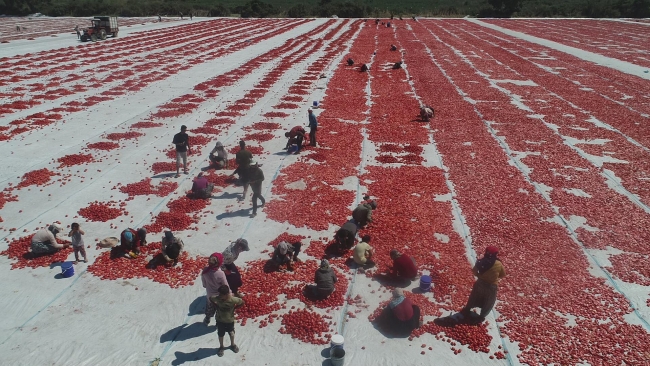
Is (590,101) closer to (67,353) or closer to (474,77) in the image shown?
(474,77)

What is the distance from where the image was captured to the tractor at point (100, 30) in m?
57.4

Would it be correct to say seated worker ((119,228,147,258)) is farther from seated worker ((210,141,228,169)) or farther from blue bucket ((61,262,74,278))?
seated worker ((210,141,228,169))

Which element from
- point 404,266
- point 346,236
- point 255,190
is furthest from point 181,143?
point 404,266

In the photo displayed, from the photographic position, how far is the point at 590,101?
29500mm

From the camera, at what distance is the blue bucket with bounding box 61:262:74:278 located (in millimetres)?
11328

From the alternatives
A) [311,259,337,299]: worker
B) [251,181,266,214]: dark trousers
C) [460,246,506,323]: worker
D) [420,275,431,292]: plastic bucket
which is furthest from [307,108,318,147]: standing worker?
[460,246,506,323]: worker

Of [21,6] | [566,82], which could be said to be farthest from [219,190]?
[21,6]

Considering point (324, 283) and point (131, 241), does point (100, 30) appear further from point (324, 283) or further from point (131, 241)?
point (324, 283)

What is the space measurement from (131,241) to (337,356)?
23.5 ft

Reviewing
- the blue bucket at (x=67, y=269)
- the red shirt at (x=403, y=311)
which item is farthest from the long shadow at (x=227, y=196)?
the red shirt at (x=403, y=311)

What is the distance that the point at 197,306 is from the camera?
1052 cm

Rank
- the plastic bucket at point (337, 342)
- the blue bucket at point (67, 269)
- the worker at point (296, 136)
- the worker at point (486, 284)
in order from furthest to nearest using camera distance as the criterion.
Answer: the worker at point (296, 136) → the blue bucket at point (67, 269) → the worker at point (486, 284) → the plastic bucket at point (337, 342)

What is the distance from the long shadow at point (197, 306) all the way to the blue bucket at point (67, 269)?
3.64 meters

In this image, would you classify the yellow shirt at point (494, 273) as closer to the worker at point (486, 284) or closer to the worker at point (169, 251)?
the worker at point (486, 284)
